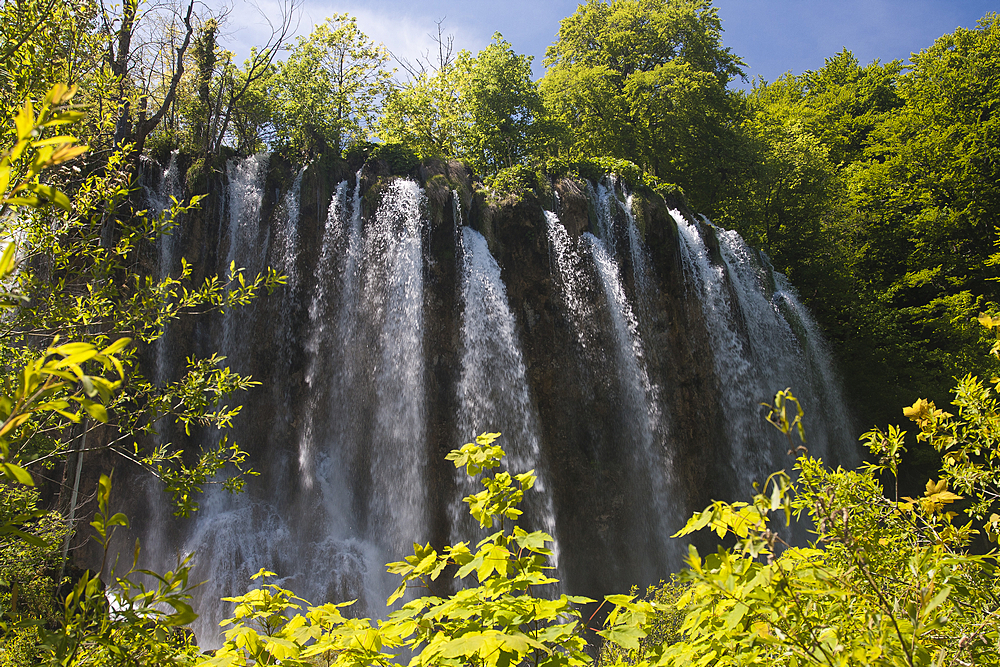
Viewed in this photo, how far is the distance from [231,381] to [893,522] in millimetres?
4200

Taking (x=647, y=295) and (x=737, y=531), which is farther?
(x=647, y=295)

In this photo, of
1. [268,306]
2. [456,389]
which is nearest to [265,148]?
[268,306]

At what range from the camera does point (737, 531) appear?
150cm

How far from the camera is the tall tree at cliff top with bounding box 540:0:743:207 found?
1802cm

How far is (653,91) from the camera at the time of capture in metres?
18.9

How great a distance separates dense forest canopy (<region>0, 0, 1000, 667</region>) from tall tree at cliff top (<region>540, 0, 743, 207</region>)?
0.32ft

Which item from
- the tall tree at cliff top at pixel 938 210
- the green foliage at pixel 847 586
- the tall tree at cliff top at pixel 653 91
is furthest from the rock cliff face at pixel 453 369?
the green foliage at pixel 847 586

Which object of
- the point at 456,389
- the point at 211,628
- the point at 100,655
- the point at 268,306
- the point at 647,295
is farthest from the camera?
the point at 647,295

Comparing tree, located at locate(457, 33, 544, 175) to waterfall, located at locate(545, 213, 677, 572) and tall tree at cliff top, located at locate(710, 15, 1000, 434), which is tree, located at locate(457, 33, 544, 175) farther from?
tall tree at cliff top, located at locate(710, 15, 1000, 434)

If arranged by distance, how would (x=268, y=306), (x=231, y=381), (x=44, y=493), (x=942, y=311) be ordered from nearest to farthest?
(x=231, y=381) < (x=44, y=493) < (x=268, y=306) < (x=942, y=311)

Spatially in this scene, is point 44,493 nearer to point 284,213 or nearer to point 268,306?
point 268,306

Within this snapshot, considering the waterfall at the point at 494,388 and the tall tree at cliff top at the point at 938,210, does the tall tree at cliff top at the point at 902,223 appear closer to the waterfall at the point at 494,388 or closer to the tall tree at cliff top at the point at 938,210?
the tall tree at cliff top at the point at 938,210

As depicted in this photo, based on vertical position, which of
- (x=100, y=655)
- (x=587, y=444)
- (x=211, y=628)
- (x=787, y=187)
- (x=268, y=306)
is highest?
(x=787, y=187)

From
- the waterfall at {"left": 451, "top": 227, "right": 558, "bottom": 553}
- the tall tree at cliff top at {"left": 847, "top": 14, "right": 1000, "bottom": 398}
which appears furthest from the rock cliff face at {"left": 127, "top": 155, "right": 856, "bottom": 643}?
the tall tree at cliff top at {"left": 847, "top": 14, "right": 1000, "bottom": 398}
